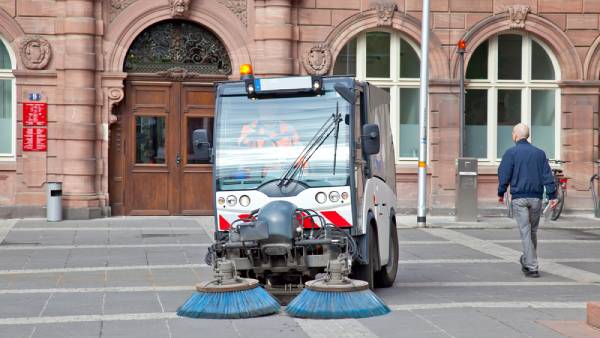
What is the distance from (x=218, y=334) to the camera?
9789mm

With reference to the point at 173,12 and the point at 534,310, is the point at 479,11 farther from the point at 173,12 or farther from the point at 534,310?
the point at 534,310

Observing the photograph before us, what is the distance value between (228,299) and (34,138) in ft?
46.9

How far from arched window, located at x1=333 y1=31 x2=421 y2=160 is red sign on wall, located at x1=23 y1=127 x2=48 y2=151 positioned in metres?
6.54

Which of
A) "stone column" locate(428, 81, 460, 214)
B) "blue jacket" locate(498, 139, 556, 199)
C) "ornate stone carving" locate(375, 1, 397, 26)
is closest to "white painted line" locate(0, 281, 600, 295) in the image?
"blue jacket" locate(498, 139, 556, 199)

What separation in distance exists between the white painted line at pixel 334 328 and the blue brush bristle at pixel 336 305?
0.18 feet

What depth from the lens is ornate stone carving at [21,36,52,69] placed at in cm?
2367

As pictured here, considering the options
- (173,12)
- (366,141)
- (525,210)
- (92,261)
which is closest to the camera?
(366,141)

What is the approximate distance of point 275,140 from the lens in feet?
39.9

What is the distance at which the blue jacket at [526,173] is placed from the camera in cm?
1441

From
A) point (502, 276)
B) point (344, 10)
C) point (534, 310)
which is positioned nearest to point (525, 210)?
point (502, 276)

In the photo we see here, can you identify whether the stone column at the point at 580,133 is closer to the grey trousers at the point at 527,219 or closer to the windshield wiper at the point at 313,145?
the grey trousers at the point at 527,219

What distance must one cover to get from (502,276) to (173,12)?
38.9 ft

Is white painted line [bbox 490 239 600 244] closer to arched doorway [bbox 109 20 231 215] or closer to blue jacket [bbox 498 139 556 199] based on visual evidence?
blue jacket [bbox 498 139 556 199]

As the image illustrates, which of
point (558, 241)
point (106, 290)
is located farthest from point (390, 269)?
point (558, 241)
